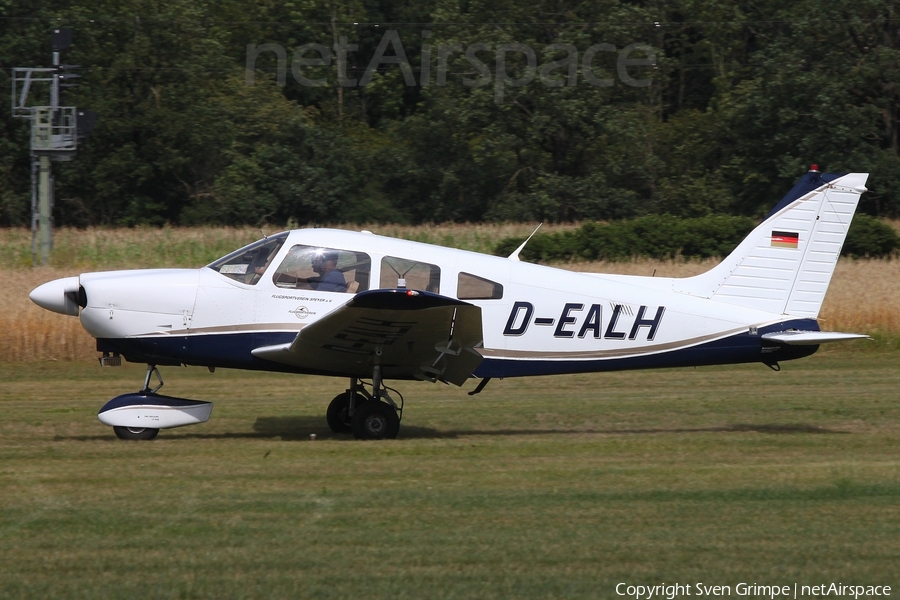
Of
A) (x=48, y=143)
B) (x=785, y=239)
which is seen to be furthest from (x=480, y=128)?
(x=785, y=239)

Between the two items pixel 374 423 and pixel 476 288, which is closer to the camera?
pixel 476 288

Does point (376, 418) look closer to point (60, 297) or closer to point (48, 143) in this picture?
point (60, 297)

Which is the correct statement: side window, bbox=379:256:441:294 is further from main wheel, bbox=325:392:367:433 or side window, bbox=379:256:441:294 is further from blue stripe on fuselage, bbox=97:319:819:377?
main wheel, bbox=325:392:367:433

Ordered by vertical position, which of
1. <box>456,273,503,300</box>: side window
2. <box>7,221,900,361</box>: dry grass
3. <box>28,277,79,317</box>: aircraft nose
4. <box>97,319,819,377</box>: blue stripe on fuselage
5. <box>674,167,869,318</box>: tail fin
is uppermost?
<box>674,167,869,318</box>: tail fin

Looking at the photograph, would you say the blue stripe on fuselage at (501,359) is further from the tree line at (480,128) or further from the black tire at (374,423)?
the tree line at (480,128)

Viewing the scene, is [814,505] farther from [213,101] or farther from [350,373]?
[213,101]

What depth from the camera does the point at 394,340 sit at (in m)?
8.75

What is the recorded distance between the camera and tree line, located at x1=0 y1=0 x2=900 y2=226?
3862cm

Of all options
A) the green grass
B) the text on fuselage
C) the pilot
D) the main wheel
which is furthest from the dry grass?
the pilot

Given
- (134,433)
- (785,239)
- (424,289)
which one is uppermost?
(785,239)

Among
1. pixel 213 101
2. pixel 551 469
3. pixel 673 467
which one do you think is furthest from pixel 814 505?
pixel 213 101

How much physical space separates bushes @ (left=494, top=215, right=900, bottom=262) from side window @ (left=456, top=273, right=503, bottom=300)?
15937 millimetres

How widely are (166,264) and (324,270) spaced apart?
16142mm

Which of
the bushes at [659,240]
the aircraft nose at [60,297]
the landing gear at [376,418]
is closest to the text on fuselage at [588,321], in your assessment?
the landing gear at [376,418]
